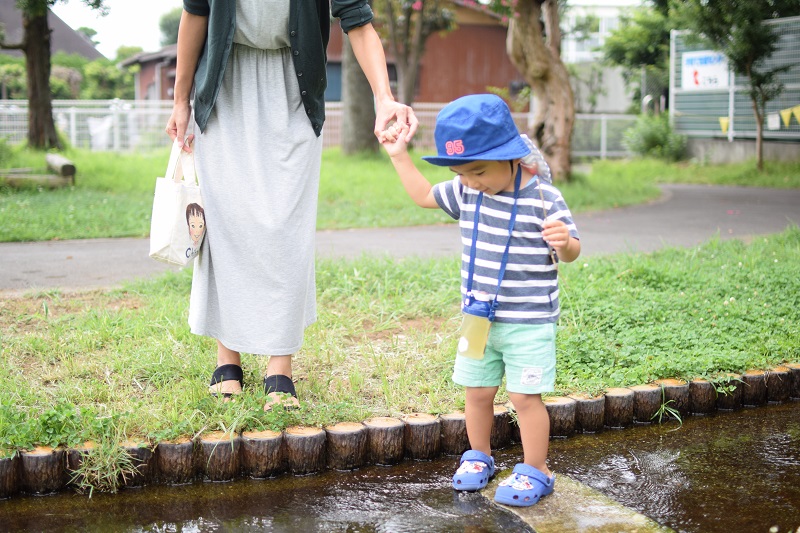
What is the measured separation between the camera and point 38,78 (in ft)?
47.8

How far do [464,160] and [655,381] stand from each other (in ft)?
5.46

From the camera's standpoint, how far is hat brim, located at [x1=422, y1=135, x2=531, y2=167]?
A: 261 centimetres

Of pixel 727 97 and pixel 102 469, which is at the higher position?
pixel 727 97

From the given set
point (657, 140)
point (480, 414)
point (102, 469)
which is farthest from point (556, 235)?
point (657, 140)

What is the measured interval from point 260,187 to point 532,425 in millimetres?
1348

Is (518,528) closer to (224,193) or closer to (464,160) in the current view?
(464,160)

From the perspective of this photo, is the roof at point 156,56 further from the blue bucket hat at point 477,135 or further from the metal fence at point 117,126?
the blue bucket hat at point 477,135

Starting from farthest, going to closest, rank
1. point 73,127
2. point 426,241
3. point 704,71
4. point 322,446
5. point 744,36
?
point 73,127
point 704,71
point 744,36
point 426,241
point 322,446

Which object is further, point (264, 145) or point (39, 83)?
point (39, 83)

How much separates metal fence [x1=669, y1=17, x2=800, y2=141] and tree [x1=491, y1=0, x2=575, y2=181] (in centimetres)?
478

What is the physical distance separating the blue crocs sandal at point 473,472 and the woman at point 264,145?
72cm

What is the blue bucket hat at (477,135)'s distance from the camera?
103 inches

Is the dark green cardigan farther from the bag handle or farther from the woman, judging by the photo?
the bag handle

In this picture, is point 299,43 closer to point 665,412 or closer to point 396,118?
point 396,118
